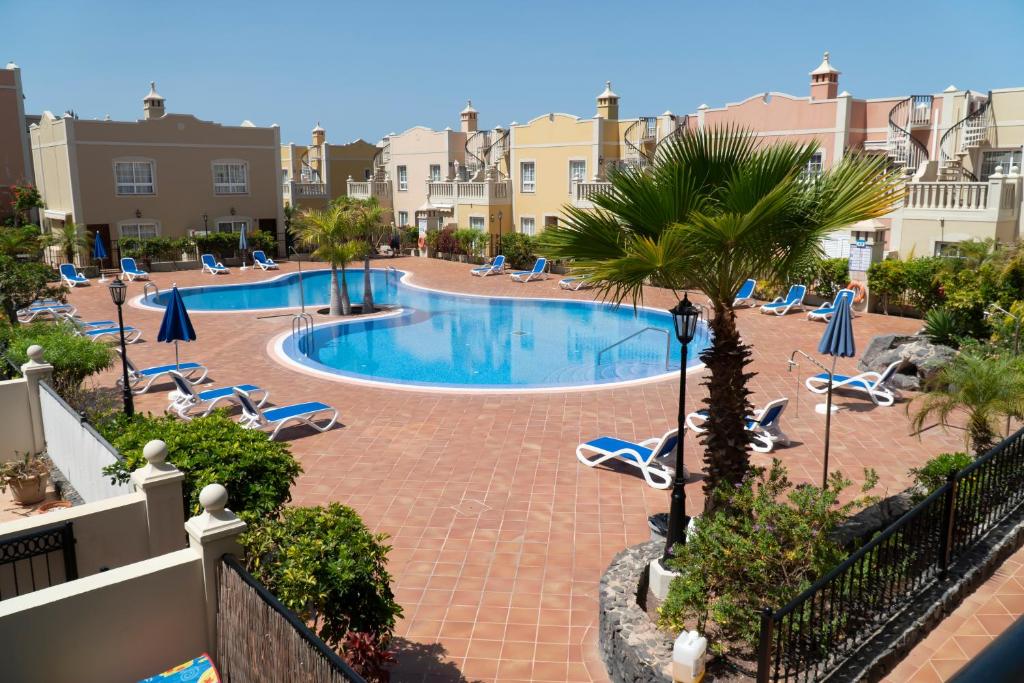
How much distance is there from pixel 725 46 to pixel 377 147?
3213cm

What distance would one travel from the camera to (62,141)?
32.1 m

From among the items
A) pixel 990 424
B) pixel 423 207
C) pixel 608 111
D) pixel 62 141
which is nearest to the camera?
pixel 990 424

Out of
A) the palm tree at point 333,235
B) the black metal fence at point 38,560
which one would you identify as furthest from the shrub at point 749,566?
the palm tree at point 333,235

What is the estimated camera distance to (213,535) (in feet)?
17.6

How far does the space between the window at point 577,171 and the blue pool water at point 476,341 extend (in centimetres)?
1037

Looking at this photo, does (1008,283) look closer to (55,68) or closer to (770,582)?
(770,582)

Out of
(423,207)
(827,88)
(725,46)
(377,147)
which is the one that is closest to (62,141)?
(423,207)

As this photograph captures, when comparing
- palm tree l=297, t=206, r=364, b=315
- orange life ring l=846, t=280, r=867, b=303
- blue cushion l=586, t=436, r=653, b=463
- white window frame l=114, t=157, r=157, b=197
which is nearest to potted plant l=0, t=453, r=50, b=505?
blue cushion l=586, t=436, r=653, b=463

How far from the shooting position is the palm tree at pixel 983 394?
332 inches

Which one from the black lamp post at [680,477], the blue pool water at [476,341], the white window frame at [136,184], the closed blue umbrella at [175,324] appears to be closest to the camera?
the black lamp post at [680,477]

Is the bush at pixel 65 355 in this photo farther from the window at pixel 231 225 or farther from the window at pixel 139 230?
the window at pixel 231 225

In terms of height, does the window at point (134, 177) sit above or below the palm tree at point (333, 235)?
above

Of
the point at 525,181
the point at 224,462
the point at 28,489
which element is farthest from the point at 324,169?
the point at 224,462

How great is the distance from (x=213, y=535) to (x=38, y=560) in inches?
80.3
